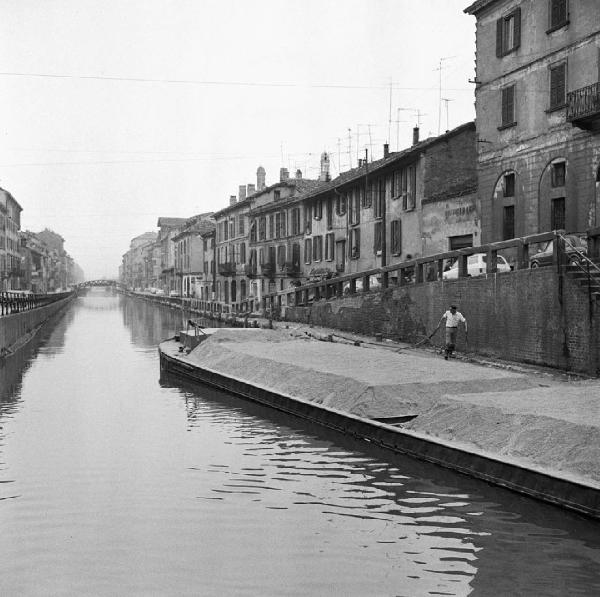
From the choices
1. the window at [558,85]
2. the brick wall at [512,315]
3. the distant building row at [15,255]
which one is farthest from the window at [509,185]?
the distant building row at [15,255]

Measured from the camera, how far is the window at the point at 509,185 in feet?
103

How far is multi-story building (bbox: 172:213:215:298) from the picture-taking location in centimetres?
10762

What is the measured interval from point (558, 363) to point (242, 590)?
46.9 feet

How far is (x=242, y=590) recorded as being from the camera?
27.3 feet

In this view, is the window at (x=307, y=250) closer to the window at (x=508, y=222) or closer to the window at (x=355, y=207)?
the window at (x=355, y=207)

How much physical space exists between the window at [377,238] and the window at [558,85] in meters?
16.5

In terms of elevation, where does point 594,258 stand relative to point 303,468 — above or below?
above

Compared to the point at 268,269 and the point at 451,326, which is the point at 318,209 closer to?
the point at 268,269

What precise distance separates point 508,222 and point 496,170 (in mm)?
2211

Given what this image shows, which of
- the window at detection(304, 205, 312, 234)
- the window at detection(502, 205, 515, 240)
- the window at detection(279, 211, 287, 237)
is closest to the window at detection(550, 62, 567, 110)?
the window at detection(502, 205, 515, 240)

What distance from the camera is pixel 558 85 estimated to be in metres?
28.3

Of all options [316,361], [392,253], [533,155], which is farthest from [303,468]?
[392,253]

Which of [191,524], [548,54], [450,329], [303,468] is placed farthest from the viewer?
[548,54]

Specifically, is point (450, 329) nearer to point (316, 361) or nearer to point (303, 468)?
point (316, 361)
